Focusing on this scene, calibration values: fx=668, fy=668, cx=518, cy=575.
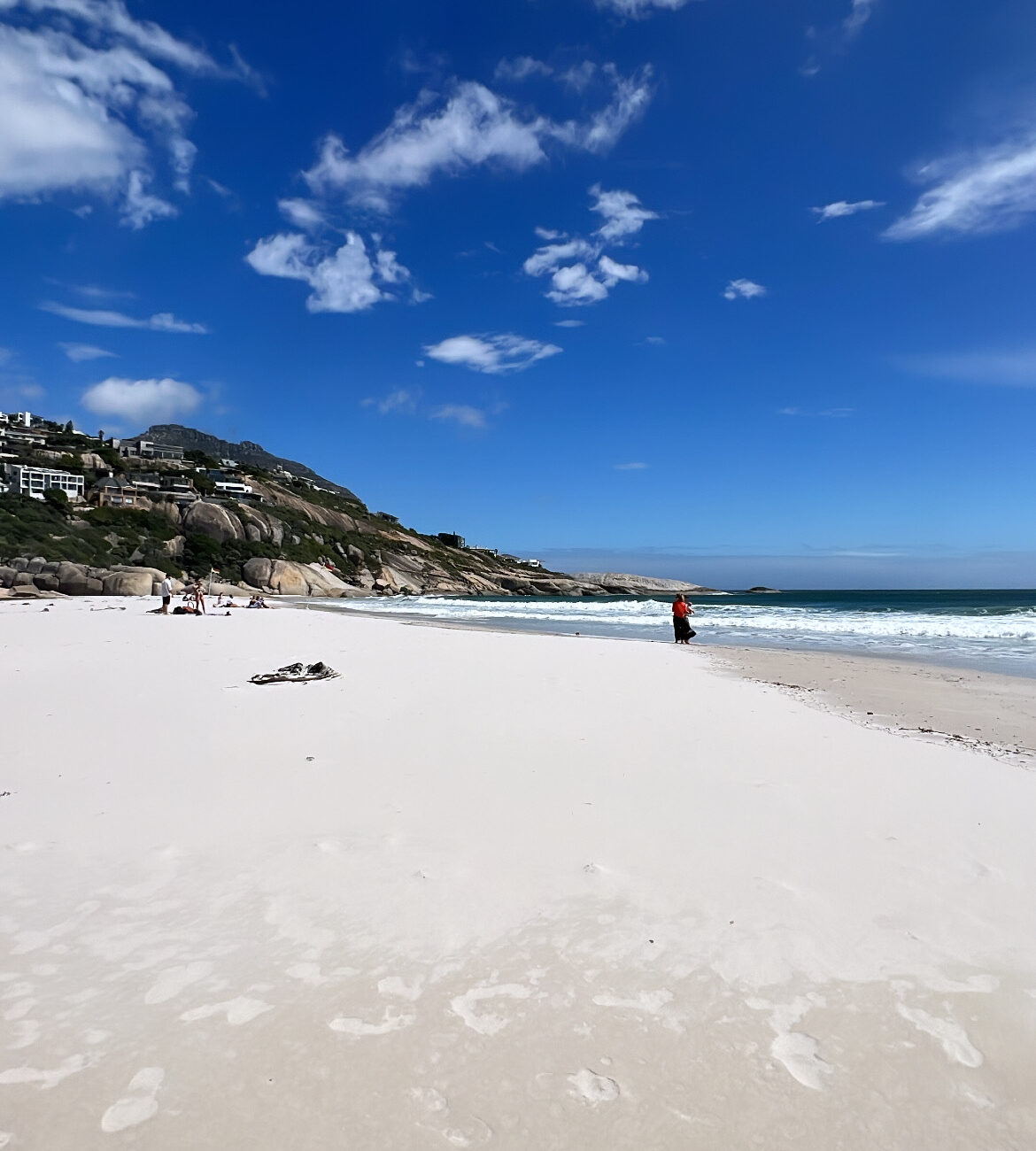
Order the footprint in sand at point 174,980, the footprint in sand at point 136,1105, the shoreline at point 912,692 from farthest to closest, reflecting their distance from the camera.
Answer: the shoreline at point 912,692 < the footprint in sand at point 174,980 < the footprint in sand at point 136,1105

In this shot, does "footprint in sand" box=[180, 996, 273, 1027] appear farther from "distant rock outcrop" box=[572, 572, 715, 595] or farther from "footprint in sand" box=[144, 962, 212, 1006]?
"distant rock outcrop" box=[572, 572, 715, 595]

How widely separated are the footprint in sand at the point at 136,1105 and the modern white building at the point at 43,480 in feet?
274

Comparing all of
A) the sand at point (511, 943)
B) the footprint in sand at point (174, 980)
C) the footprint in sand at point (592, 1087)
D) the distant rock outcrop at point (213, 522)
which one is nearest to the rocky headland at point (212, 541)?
the distant rock outcrop at point (213, 522)

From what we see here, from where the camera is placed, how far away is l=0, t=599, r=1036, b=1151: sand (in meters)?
1.86

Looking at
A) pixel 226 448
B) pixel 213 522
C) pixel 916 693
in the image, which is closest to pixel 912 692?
pixel 916 693

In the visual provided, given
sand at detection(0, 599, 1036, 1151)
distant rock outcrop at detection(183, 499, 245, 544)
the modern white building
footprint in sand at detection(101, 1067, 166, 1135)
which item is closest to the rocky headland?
distant rock outcrop at detection(183, 499, 245, 544)

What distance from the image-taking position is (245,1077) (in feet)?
6.38

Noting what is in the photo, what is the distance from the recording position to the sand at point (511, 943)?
186 cm

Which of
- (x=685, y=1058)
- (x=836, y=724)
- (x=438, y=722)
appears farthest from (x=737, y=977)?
(x=836, y=724)

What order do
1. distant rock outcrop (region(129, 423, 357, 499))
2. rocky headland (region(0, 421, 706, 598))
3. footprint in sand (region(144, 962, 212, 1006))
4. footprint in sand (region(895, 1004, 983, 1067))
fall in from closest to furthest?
footprint in sand (region(895, 1004, 983, 1067)) < footprint in sand (region(144, 962, 212, 1006)) < rocky headland (region(0, 421, 706, 598)) < distant rock outcrop (region(129, 423, 357, 499))

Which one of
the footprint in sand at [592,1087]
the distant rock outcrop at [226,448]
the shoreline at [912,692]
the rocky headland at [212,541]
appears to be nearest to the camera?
the footprint in sand at [592,1087]

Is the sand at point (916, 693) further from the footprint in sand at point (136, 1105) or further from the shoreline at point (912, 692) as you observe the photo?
the footprint in sand at point (136, 1105)

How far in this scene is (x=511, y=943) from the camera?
2666 millimetres

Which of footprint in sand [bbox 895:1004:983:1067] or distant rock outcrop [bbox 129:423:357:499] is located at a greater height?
distant rock outcrop [bbox 129:423:357:499]
